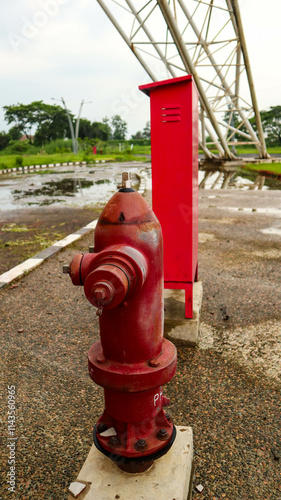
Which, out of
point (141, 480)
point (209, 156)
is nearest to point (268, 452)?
point (141, 480)

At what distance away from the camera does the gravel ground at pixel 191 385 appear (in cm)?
189

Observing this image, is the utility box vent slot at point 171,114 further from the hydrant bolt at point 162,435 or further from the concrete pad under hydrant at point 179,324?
the hydrant bolt at point 162,435

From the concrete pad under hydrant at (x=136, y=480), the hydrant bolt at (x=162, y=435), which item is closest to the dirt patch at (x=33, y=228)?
the concrete pad under hydrant at (x=136, y=480)

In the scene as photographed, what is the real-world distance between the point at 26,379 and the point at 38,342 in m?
0.53

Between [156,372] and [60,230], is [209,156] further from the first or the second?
[156,372]

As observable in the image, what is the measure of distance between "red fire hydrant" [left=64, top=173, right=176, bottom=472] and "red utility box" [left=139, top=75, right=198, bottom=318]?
4.32ft

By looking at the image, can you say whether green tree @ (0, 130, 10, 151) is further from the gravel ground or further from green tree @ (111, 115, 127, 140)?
the gravel ground

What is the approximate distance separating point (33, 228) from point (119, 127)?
7743 centimetres

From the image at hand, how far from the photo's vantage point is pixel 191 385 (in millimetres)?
2566

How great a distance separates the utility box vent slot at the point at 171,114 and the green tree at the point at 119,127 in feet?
258

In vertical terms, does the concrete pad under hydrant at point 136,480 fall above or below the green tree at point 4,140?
below

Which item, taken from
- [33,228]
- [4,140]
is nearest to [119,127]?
[4,140]

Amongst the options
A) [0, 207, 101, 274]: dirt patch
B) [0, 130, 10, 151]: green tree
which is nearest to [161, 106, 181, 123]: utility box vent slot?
[0, 207, 101, 274]: dirt patch

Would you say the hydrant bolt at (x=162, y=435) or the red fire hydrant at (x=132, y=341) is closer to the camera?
the red fire hydrant at (x=132, y=341)
